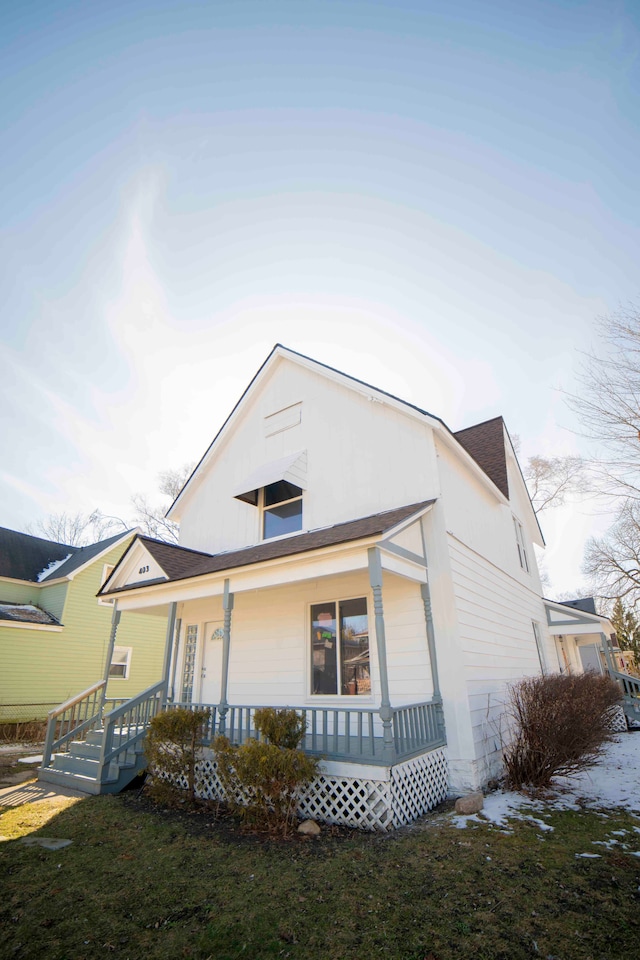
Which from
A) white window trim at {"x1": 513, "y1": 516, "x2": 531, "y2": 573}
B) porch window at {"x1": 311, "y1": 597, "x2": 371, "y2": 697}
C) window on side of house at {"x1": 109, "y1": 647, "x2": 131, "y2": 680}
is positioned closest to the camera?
porch window at {"x1": 311, "y1": 597, "x2": 371, "y2": 697}

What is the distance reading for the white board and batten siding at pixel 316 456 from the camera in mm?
9562

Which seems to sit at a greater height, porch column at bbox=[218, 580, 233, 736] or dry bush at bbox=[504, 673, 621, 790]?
porch column at bbox=[218, 580, 233, 736]

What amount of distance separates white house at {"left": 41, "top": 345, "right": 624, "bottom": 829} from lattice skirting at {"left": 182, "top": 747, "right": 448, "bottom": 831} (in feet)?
0.09

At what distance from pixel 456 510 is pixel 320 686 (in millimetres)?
4692

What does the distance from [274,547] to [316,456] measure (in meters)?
2.64

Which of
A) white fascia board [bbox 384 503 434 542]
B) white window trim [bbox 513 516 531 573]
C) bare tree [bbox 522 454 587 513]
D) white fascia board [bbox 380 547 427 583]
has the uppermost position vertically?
bare tree [bbox 522 454 587 513]

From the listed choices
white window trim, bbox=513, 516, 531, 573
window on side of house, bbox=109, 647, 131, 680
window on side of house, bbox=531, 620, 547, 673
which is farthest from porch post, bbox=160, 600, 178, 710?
window on side of house, bbox=531, 620, 547, 673

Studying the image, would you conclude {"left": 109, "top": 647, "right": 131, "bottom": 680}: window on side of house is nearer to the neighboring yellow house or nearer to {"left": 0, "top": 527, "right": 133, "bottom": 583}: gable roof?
the neighboring yellow house

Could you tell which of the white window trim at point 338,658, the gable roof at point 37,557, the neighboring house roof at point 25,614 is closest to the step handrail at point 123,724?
the white window trim at point 338,658

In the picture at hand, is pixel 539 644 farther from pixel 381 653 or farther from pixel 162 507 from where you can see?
pixel 162 507

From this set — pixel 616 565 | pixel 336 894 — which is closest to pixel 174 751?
pixel 336 894

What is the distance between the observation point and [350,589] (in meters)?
9.17

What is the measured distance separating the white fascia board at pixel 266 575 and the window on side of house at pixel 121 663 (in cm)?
1043

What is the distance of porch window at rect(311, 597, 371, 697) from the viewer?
875 cm
